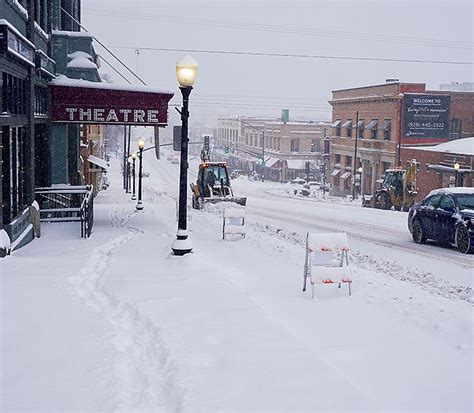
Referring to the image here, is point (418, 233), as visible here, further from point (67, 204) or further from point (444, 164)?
point (444, 164)

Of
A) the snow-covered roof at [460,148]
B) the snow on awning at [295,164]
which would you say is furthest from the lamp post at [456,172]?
the snow on awning at [295,164]

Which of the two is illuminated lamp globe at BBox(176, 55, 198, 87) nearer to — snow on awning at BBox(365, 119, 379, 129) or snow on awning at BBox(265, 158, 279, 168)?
snow on awning at BBox(365, 119, 379, 129)

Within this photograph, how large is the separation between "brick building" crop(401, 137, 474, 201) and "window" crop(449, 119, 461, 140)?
4.99 m

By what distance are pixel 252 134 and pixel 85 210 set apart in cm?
10028

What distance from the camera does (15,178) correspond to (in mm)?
14664

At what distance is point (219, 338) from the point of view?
7.01 metres

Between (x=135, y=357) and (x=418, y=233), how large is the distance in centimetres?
1413

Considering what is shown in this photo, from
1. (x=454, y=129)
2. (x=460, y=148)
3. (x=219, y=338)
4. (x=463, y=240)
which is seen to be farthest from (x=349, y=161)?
(x=219, y=338)

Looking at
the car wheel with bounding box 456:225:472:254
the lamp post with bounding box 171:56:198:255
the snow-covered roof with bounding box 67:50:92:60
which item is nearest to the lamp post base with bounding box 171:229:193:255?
the lamp post with bounding box 171:56:198:255

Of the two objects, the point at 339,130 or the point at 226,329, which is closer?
the point at 226,329

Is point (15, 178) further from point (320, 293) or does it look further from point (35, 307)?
point (320, 293)

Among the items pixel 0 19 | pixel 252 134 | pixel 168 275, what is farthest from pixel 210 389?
pixel 252 134

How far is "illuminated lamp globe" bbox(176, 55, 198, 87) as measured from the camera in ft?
41.6

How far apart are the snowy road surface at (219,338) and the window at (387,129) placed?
47339 mm
